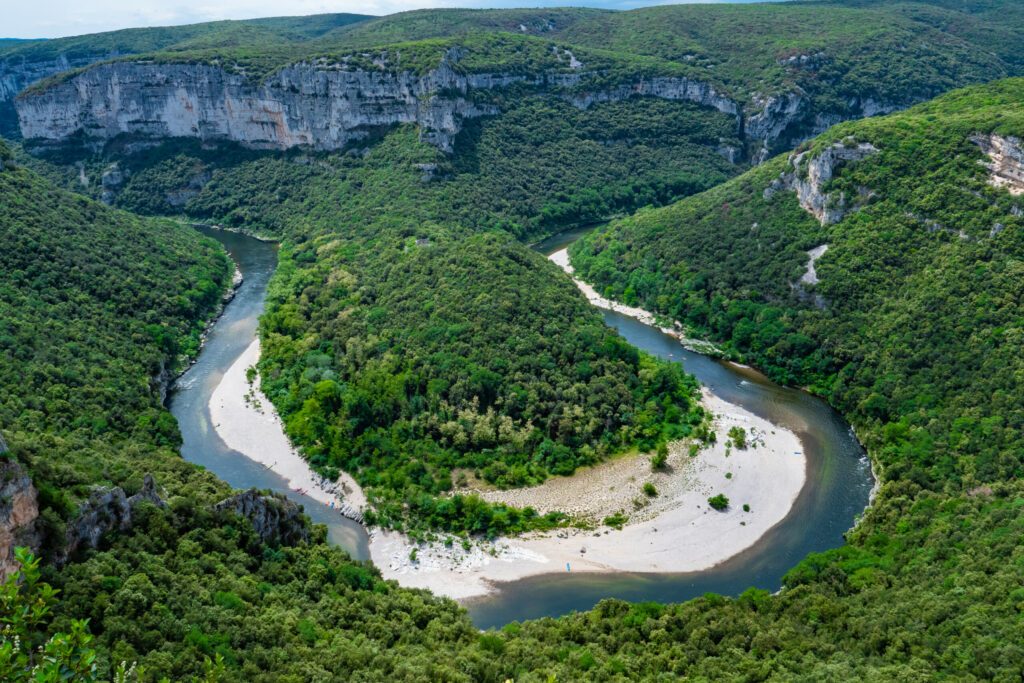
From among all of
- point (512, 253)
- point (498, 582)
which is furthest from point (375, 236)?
point (498, 582)

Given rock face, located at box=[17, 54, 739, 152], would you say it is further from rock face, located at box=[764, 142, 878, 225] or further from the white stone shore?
the white stone shore

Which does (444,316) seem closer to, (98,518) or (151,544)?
(151,544)

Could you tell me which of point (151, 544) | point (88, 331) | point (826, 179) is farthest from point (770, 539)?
point (88, 331)

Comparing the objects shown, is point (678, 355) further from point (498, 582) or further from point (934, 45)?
point (934, 45)

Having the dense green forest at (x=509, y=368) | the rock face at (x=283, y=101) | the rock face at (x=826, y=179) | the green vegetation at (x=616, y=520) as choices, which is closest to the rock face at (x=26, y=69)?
the rock face at (x=283, y=101)

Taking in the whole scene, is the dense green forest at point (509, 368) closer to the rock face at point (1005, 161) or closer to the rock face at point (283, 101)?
the rock face at point (1005, 161)

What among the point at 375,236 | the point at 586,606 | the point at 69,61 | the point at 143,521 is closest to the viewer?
the point at 143,521
